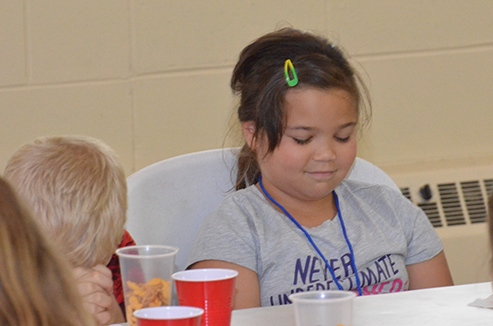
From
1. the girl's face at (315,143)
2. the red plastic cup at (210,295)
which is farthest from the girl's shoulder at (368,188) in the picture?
the red plastic cup at (210,295)

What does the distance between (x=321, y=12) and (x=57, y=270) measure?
6.39 feet

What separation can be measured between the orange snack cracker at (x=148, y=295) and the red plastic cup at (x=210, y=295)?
0.07 feet

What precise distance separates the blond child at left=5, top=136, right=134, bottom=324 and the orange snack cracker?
0.77 ft

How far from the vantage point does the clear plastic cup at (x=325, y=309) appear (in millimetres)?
791

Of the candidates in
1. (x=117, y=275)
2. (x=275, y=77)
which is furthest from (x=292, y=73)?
(x=117, y=275)

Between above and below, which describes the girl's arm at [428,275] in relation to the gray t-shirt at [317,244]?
below

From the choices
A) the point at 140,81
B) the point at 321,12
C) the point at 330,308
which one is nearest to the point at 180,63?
the point at 140,81

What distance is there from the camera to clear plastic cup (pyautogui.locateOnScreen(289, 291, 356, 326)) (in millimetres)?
791

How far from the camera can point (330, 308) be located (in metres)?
0.79

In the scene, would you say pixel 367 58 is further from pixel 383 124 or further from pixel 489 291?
pixel 489 291

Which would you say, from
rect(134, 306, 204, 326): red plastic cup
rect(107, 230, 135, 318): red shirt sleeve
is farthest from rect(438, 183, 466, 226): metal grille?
rect(134, 306, 204, 326): red plastic cup

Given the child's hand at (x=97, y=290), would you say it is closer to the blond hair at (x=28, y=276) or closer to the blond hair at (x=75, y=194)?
the blond hair at (x=75, y=194)

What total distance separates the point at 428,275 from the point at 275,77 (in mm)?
588

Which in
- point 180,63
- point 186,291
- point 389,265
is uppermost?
point 180,63
